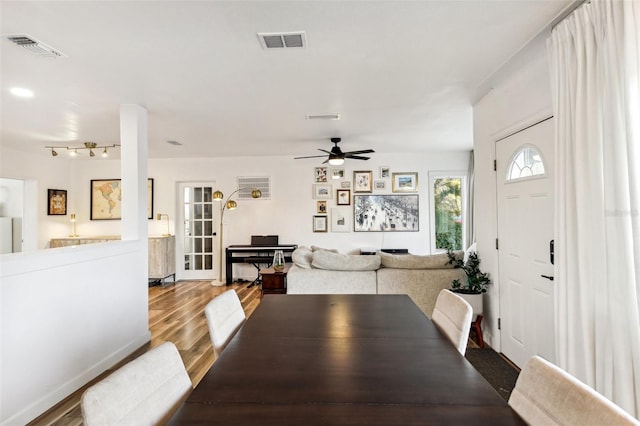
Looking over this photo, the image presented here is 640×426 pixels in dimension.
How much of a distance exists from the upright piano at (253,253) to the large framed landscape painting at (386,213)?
1.48 metres

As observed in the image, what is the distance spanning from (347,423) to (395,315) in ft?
3.04

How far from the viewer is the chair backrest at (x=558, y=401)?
0.70m

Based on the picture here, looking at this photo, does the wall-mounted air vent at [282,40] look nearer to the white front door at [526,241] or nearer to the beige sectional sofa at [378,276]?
the white front door at [526,241]

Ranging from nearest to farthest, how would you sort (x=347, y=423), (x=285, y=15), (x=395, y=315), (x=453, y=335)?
(x=347, y=423)
(x=453, y=335)
(x=395, y=315)
(x=285, y=15)

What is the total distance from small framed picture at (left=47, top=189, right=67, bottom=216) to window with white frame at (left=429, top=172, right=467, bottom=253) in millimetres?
7317

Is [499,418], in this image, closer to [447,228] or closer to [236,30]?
[236,30]

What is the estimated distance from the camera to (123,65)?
2.32m

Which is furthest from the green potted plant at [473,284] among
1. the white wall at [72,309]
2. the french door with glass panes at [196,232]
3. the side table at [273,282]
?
the french door with glass panes at [196,232]

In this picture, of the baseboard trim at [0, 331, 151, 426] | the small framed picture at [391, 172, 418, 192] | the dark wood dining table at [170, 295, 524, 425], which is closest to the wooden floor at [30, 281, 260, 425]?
the baseboard trim at [0, 331, 151, 426]

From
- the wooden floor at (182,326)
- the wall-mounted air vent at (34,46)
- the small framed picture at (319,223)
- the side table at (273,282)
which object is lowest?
the wooden floor at (182,326)

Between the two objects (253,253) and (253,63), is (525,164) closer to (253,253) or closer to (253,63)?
(253,63)

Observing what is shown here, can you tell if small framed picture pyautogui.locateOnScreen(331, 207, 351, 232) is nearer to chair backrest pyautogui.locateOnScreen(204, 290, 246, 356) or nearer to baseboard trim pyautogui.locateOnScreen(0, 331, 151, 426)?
baseboard trim pyautogui.locateOnScreen(0, 331, 151, 426)

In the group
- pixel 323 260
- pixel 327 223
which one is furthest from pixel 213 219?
pixel 323 260

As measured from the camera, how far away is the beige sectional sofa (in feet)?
10.9
